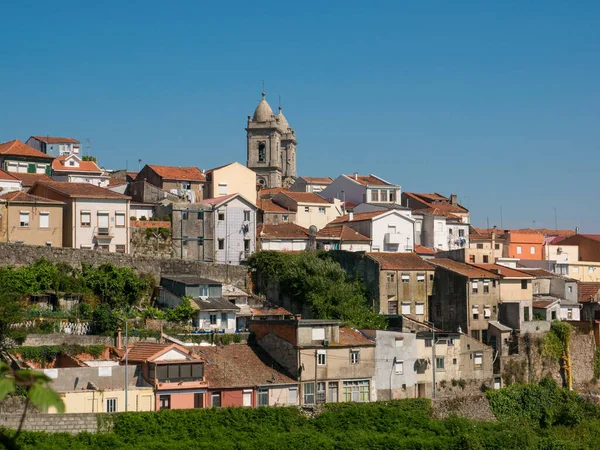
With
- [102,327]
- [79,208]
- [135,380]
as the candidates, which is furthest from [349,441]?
[79,208]

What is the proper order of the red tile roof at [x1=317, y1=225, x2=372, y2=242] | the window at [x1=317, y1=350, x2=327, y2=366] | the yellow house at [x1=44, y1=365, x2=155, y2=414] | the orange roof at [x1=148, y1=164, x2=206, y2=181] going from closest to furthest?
the yellow house at [x1=44, y1=365, x2=155, y2=414]
the window at [x1=317, y1=350, x2=327, y2=366]
the red tile roof at [x1=317, y1=225, x2=372, y2=242]
the orange roof at [x1=148, y1=164, x2=206, y2=181]

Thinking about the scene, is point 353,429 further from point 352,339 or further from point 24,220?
point 24,220

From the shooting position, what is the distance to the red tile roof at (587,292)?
64.8 meters

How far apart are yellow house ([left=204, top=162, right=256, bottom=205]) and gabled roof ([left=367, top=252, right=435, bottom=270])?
14.9 m

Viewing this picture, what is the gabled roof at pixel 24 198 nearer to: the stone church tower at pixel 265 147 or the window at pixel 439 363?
the window at pixel 439 363

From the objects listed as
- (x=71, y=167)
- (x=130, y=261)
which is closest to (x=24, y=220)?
(x=130, y=261)

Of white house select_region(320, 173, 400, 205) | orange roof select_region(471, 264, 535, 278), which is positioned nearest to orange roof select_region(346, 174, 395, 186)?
white house select_region(320, 173, 400, 205)

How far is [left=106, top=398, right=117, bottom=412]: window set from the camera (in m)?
38.7

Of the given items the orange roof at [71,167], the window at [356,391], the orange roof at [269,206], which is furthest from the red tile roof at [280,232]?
the window at [356,391]

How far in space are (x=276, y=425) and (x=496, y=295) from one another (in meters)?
20.2

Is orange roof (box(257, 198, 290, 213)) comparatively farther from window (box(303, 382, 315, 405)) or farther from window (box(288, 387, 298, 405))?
window (box(288, 387, 298, 405))

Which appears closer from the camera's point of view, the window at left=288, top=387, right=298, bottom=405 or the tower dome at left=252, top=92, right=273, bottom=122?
the window at left=288, top=387, right=298, bottom=405

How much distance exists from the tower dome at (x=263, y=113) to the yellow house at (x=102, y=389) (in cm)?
7255

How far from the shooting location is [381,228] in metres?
65.4
